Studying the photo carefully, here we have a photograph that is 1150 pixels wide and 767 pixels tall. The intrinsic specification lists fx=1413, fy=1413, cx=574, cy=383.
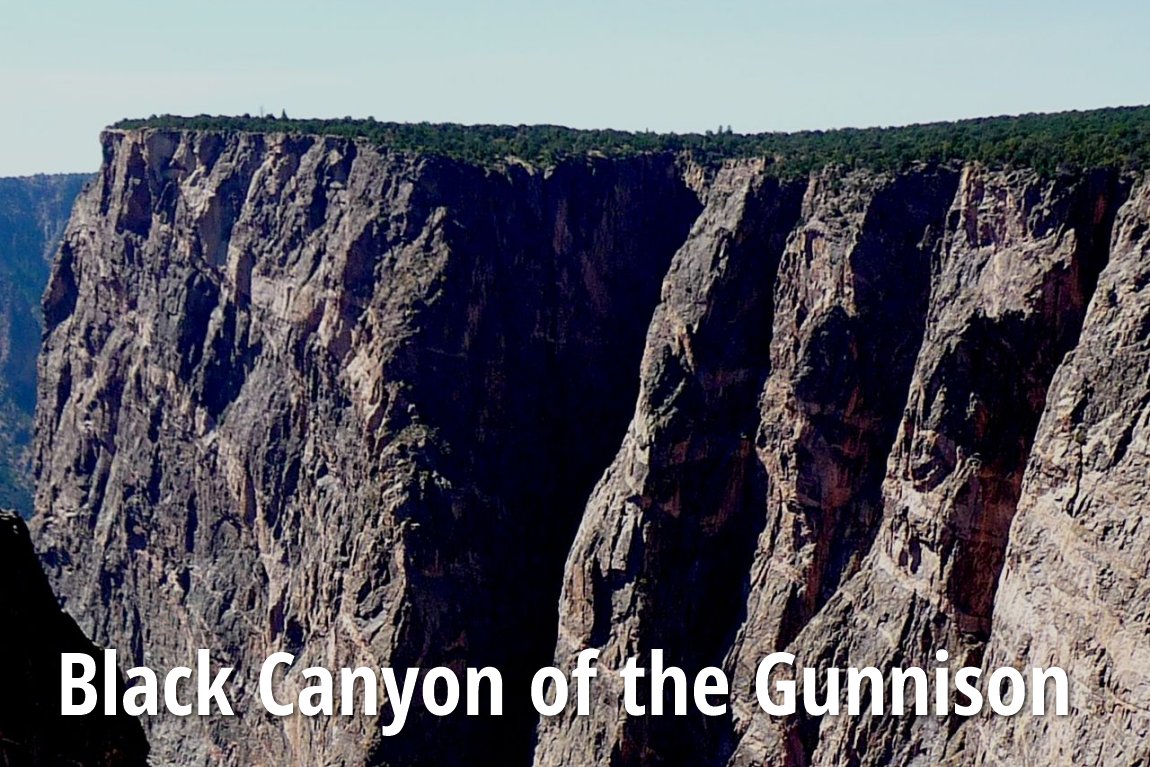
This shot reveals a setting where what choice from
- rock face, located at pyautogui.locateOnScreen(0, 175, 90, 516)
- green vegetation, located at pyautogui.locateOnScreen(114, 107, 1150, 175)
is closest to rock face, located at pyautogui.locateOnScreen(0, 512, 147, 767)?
green vegetation, located at pyautogui.locateOnScreen(114, 107, 1150, 175)

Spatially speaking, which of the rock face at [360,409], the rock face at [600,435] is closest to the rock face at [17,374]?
the rock face at [600,435]

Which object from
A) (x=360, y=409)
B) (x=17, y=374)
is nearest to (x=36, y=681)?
(x=360, y=409)

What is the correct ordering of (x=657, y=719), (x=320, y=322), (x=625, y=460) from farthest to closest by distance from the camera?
(x=320, y=322), (x=625, y=460), (x=657, y=719)

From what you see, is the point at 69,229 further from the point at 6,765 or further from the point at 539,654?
the point at 6,765

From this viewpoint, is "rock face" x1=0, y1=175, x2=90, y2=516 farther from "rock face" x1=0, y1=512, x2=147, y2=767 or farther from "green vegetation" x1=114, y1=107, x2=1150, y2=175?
"rock face" x1=0, y1=512, x2=147, y2=767

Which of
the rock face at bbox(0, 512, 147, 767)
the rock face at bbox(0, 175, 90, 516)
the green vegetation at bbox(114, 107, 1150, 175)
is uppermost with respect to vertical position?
the green vegetation at bbox(114, 107, 1150, 175)

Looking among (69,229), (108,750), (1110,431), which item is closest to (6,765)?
(108,750)
